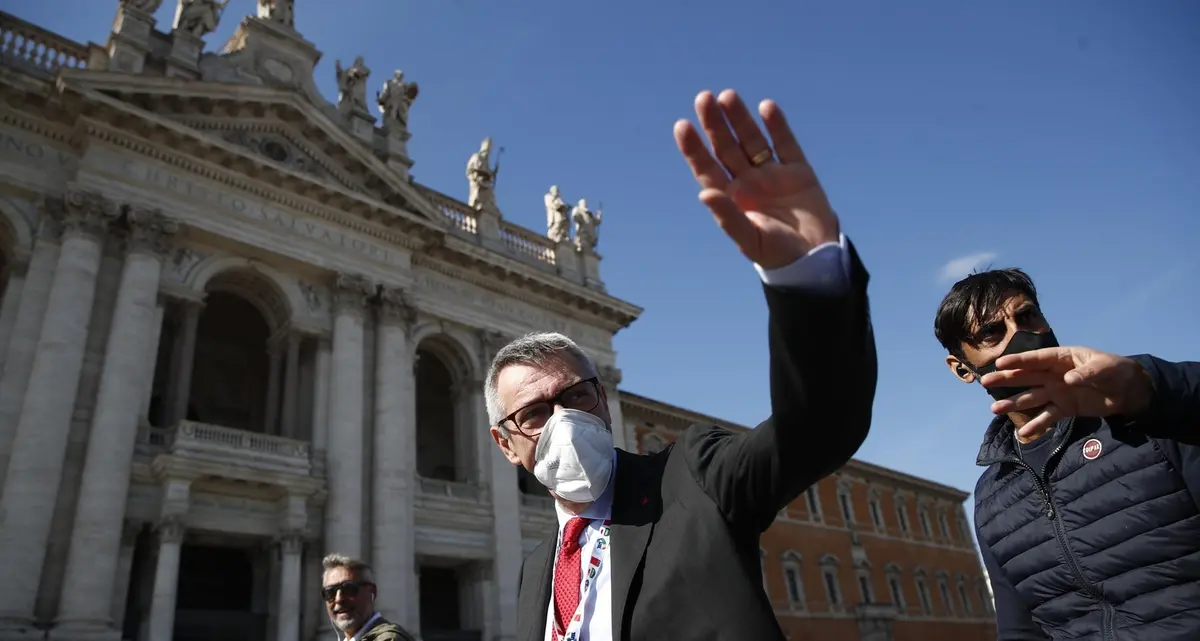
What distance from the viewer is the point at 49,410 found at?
1179cm

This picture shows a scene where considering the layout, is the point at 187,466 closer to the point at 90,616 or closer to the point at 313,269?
the point at 90,616

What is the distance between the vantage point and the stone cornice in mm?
26359

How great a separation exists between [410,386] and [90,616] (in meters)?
7.03

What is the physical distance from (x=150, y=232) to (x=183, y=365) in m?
2.37

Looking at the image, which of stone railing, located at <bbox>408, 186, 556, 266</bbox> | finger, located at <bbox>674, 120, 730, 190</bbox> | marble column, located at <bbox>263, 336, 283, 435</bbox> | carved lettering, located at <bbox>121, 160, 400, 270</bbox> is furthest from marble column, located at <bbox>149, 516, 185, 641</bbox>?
finger, located at <bbox>674, 120, 730, 190</bbox>

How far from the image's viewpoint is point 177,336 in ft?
47.5

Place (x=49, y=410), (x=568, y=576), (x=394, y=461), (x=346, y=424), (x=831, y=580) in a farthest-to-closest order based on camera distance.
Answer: (x=831, y=580) → (x=394, y=461) → (x=346, y=424) → (x=49, y=410) → (x=568, y=576)

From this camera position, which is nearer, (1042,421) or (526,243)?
(1042,421)

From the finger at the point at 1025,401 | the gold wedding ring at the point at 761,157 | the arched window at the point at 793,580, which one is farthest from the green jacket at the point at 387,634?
the arched window at the point at 793,580

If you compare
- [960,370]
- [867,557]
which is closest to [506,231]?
[960,370]

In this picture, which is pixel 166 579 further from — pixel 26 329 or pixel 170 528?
pixel 26 329

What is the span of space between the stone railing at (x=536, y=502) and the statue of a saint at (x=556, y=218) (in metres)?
7.34

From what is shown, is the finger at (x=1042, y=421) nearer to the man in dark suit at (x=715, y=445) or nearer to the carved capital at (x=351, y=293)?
the man in dark suit at (x=715, y=445)

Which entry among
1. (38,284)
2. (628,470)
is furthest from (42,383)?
(628,470)
